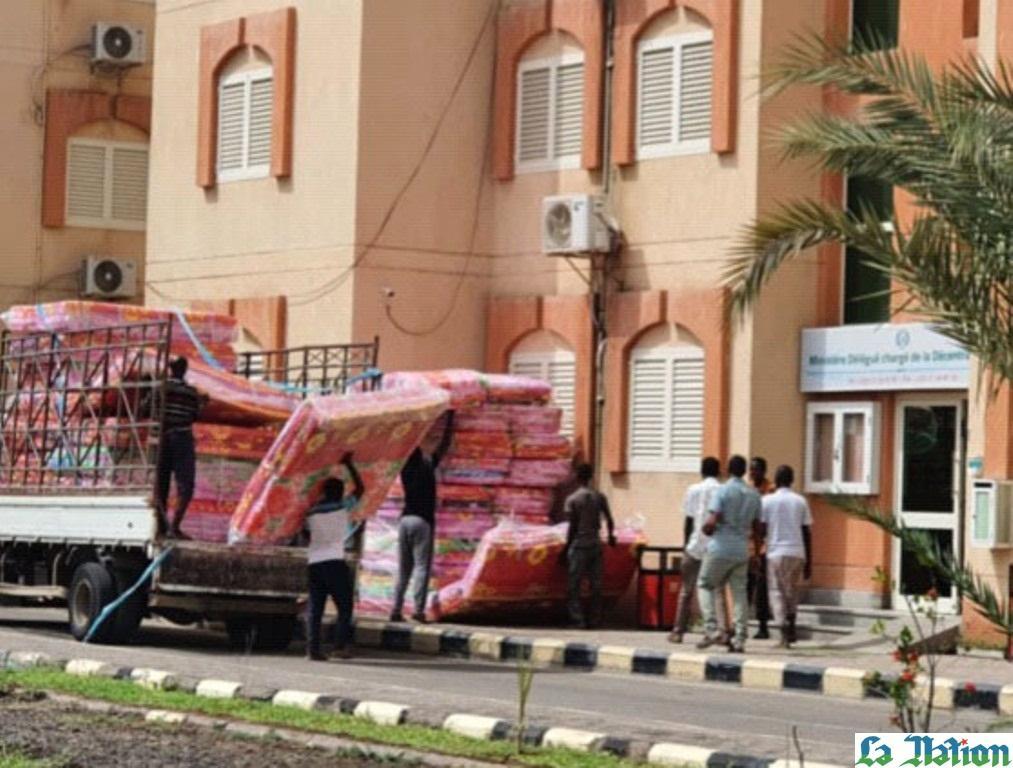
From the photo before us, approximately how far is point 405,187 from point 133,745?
18.8 m

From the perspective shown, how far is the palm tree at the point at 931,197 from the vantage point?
1559 cm

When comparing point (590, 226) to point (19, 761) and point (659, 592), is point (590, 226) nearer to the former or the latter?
point (659, 592)

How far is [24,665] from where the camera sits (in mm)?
21094

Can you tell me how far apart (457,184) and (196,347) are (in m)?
7.20

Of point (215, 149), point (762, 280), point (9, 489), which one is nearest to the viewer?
point (762, 280)

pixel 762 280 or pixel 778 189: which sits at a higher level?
pixel 778 189

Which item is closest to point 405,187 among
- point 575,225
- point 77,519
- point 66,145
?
point 575,225

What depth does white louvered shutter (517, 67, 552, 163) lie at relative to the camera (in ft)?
109

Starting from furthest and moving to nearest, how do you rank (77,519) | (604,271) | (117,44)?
(117,44) → (604,271) → (77,519)

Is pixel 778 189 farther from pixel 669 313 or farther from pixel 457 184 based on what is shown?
pixel 457 184

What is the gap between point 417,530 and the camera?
2806cm

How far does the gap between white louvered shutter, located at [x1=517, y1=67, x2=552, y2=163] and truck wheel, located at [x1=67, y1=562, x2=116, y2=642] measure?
10.3 m

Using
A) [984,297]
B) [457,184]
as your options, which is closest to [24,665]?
[984,297]

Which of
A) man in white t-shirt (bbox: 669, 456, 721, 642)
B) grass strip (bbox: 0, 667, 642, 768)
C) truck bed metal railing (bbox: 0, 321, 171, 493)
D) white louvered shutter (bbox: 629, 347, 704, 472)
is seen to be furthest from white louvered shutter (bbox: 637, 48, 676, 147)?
grass strip (bbox: 0, 667, 642, 768)
